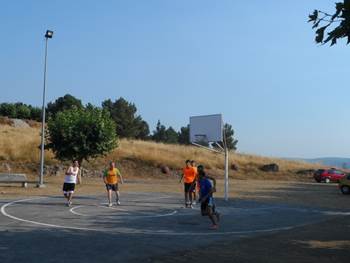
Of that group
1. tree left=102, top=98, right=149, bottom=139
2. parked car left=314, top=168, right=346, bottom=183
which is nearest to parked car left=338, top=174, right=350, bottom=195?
parked car left=314, top=168, right=346, bottom=183

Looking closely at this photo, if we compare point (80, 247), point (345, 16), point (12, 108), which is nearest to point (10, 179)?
point (80, 247)

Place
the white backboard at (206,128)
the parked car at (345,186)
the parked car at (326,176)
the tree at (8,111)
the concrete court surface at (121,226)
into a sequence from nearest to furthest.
A: the concrete court surface at (121,226) < the white backboard at (206,128) < the parked car at (345,186) < the parked car at (326,176) < the tree at (8,111)

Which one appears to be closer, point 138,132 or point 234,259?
point 234,259

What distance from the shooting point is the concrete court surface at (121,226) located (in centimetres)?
1066

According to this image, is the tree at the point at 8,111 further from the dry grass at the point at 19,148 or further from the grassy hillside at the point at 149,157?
the dry grass at the point at 19,148

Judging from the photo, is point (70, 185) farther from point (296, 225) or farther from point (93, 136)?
point (93, 136)

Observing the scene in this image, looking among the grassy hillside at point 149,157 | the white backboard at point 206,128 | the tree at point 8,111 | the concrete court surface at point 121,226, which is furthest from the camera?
the tree at point 8,111

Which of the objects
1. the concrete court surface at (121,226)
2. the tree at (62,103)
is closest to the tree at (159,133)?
the tree at (62,103)

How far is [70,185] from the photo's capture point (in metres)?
20.6

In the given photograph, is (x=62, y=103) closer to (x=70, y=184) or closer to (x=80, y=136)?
(x=80, y=136)

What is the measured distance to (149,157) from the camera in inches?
2094

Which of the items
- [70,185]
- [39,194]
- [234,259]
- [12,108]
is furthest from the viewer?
[12,108]

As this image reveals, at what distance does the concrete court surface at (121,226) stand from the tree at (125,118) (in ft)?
206

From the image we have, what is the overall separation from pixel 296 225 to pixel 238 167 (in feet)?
137
